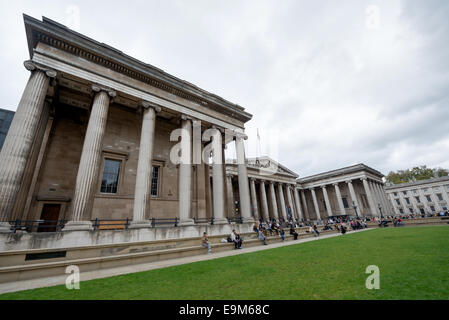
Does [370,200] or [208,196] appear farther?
[370,200]

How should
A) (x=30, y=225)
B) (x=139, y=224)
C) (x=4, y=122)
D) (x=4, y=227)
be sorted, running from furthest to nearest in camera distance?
(x=4, y=122)
(x=139, y=224)
(x=30, y=225)
(x=4, y=227)

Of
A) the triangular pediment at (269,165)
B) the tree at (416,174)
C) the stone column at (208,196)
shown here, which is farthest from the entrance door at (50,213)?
the tree at (416,174)

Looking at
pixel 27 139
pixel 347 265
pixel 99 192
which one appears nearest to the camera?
pixel 347 265

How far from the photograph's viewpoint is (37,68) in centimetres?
1178

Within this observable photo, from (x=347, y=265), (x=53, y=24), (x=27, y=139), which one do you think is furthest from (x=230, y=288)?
(x=53, y=24)

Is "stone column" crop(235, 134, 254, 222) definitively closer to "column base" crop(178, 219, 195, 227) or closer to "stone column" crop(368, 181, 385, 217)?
"column base" crop(178, 219, 195, 227)

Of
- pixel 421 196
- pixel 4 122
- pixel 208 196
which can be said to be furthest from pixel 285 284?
pixel 421 196

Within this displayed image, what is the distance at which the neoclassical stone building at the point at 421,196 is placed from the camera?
64.4 m

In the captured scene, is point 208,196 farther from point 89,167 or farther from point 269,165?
point 269,165

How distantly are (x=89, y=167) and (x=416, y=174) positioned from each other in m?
105

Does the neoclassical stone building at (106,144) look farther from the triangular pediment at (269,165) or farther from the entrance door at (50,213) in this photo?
the triangular pediment at (269,165)

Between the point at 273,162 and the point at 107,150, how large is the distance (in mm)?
39041
